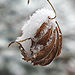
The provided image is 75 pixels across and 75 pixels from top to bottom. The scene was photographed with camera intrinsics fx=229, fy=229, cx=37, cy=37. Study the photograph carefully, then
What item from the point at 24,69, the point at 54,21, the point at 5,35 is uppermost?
the point at 5,35

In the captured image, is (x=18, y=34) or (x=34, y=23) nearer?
(x=34, y=23)

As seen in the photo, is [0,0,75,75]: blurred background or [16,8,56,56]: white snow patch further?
[0,0,75,75]: blurred background

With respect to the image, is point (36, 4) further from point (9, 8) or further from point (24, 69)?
point (24, 69)

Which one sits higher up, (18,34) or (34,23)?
(18,34)

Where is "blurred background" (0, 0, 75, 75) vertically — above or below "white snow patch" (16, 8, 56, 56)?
above

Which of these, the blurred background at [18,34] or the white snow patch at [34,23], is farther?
the blurred background at [18,34]

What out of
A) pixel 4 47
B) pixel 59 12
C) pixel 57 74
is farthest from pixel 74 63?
pixel 59 12

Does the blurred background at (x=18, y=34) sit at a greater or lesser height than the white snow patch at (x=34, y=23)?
greater

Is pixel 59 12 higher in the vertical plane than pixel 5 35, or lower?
higher
